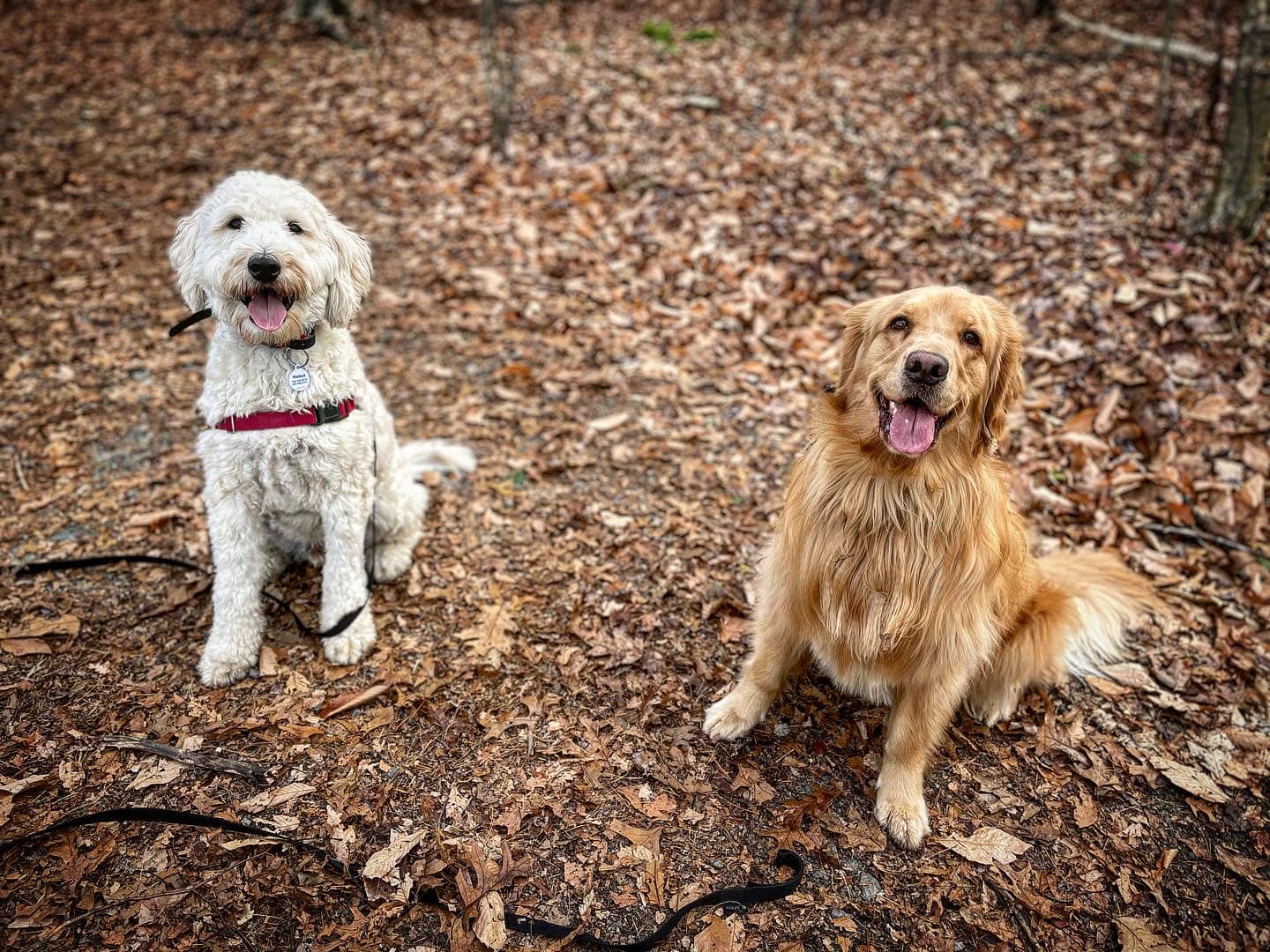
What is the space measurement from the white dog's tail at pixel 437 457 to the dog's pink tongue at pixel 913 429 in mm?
2657

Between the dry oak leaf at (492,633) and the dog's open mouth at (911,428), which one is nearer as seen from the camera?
the dog's open mouth at (911,428)

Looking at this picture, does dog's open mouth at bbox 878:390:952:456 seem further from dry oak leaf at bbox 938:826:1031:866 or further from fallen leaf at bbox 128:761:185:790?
fallen leaf at bbox 128:761:185:790

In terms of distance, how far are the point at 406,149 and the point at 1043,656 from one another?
756 centimetres

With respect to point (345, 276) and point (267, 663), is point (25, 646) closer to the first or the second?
point (267, 663)

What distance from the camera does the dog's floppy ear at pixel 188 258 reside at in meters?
2.96

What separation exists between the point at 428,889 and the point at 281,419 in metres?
1.84

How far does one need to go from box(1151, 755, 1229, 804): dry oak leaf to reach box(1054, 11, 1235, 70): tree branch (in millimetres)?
7616

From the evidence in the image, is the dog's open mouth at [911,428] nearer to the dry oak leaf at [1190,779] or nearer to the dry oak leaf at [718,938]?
the dry oak leaf at [718,938]

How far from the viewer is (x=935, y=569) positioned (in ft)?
9.14

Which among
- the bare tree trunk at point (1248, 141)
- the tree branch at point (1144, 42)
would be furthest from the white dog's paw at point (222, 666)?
the tree branch at point (1144, 42)

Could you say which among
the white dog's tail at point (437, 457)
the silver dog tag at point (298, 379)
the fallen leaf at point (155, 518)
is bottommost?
the fallen leaf at point (155, 518)

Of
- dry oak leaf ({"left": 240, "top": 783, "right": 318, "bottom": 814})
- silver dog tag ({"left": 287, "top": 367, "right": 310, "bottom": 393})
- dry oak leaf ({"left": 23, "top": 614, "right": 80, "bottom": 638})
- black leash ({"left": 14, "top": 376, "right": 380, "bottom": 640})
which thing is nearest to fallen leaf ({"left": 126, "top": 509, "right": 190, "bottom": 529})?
black leash ({"left": 14, "top": 376, "right": 380, "bottom": 640})

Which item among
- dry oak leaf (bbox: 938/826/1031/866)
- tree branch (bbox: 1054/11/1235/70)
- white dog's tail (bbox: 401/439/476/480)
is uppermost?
tree branch (bbox: 1054/11/1235/70)

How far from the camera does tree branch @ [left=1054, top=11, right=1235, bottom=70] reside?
8.16 meters
